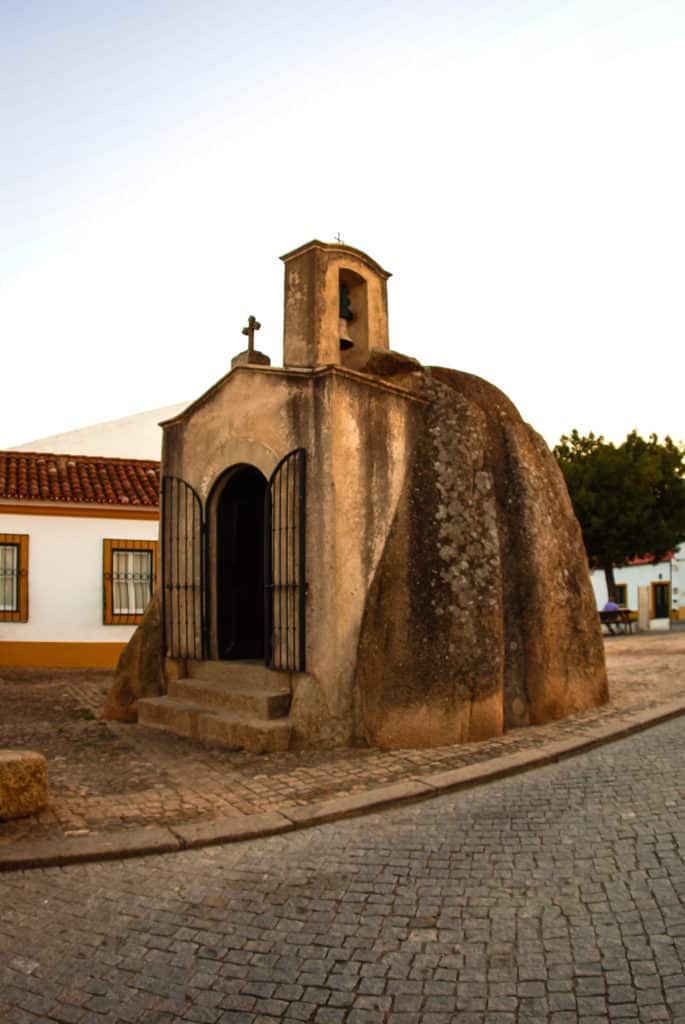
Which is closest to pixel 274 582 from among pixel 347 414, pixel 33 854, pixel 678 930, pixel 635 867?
pixel 347 414

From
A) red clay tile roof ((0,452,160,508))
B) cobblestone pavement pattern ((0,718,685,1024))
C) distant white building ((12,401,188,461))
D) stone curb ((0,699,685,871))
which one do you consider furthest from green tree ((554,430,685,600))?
cobblestone pavement pattern ((0,718,685,1024))

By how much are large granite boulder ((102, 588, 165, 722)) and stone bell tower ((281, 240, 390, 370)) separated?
3567 mm

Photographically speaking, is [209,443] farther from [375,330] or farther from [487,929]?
[487,929]

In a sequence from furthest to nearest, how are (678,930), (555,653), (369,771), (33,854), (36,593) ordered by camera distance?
(36,593) → (555,653) → (369,771) → (33,854) → (678,930)

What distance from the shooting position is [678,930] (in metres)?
3.21

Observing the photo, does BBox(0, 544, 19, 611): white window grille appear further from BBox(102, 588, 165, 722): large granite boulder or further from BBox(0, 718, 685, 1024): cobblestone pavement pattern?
BBox(0, 718, 685, 1024): cobblestone pavement pattern

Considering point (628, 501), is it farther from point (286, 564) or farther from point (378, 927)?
point (378, 927)

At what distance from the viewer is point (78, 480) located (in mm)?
16031

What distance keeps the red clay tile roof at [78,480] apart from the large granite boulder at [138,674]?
6.88 meters

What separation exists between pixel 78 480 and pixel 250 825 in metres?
12.6

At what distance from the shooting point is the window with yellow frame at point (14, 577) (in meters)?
14.8

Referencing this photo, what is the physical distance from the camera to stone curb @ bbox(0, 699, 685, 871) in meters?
4.31

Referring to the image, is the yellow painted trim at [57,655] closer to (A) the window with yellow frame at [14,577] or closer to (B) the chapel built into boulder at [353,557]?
(A) the window with yellow frame at [14,577]

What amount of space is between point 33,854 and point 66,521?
11695mm
